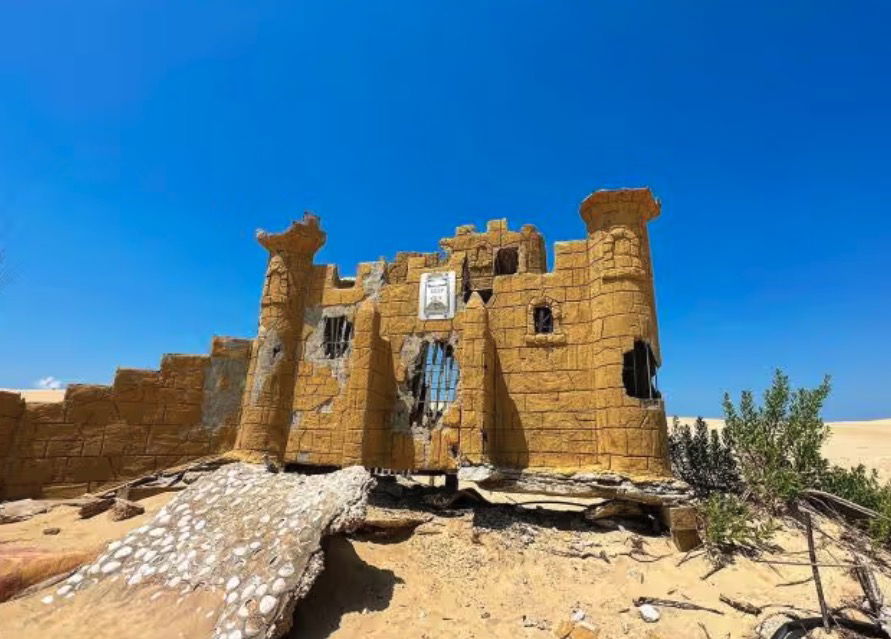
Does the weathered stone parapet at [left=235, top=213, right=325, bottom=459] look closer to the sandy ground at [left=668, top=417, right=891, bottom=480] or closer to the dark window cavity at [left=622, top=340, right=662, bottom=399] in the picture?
the dark window cavity at [left=622, top=340, right=662, bottom=399]

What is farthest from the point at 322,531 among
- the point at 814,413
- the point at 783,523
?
the point at 783,523

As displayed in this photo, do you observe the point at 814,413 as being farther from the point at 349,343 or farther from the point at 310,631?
the point at 349,343

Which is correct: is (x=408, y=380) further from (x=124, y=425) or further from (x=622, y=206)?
(x=124, y=425)

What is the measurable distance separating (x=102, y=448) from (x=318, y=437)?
5.76m

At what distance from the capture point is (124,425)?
13.5m

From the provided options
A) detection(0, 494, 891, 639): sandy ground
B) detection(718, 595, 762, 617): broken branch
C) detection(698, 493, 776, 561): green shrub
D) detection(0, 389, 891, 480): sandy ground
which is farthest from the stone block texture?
detection(0, 389, 891, 480): sandy ground

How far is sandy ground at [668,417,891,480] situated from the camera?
28094 mm

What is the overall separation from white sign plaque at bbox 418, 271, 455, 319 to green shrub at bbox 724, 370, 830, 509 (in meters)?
7.10

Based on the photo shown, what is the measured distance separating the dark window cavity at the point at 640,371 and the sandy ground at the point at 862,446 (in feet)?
54.0

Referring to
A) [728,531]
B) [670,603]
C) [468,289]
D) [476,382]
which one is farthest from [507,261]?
[670,603]

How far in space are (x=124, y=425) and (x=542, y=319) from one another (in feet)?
38.5

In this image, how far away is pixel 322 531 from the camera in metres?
7.21

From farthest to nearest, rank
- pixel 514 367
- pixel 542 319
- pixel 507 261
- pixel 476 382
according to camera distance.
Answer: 1. pixel 507 261
2. pixel 542 319
3. pixel 514 367
4. pixel 476 382

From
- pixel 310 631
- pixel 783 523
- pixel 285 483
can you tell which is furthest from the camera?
pixel 783 523
